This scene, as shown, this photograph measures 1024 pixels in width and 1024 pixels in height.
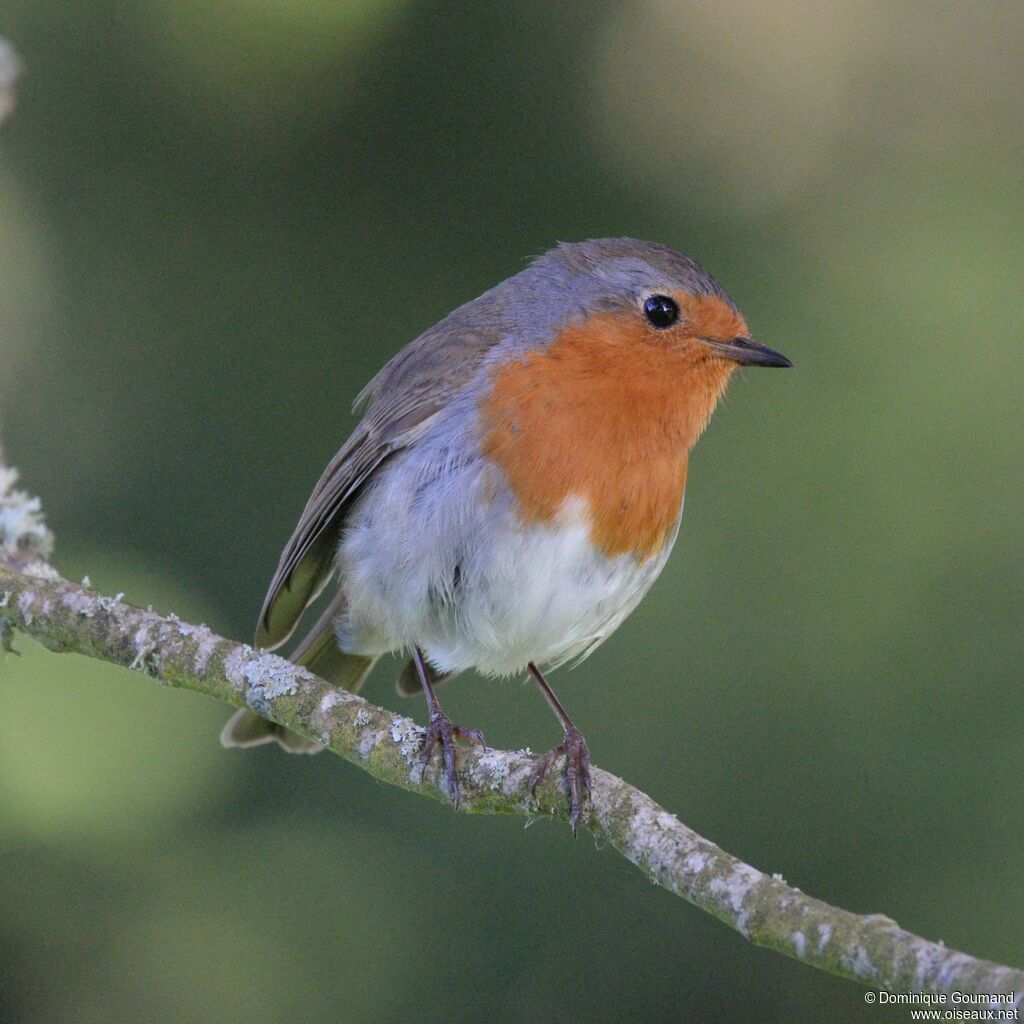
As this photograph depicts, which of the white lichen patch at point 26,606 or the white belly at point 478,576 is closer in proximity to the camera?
the white lichen patch at point 26,606

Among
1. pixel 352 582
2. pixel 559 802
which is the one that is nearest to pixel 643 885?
pixel 352 582

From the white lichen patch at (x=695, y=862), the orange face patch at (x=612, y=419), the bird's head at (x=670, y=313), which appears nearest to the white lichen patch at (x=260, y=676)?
the orange face patch at (x=612, y=419)

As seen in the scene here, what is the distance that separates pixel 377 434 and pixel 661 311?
0.85m

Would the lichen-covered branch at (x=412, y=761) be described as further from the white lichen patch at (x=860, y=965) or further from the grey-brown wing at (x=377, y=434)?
the grey-brown wing at (x=377, y=434)

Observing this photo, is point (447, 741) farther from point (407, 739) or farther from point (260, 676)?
point (260, 676)

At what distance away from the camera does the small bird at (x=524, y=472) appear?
343 cm

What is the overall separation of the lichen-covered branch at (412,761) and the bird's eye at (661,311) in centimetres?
135

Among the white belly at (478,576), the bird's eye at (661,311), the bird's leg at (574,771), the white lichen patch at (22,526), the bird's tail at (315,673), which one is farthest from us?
the bird's tail at (315,673)

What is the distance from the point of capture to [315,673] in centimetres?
414

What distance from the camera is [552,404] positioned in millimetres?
3486

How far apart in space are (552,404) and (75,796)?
1921mm

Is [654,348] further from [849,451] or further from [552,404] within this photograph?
[849,451]

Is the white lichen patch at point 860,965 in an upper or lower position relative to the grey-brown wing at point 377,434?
lower

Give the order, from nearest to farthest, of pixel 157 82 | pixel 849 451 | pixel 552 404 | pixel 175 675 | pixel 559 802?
pixel 559 802, pixel 175 675, pixel 552 404, pixel 849 451, pixel 157 82
